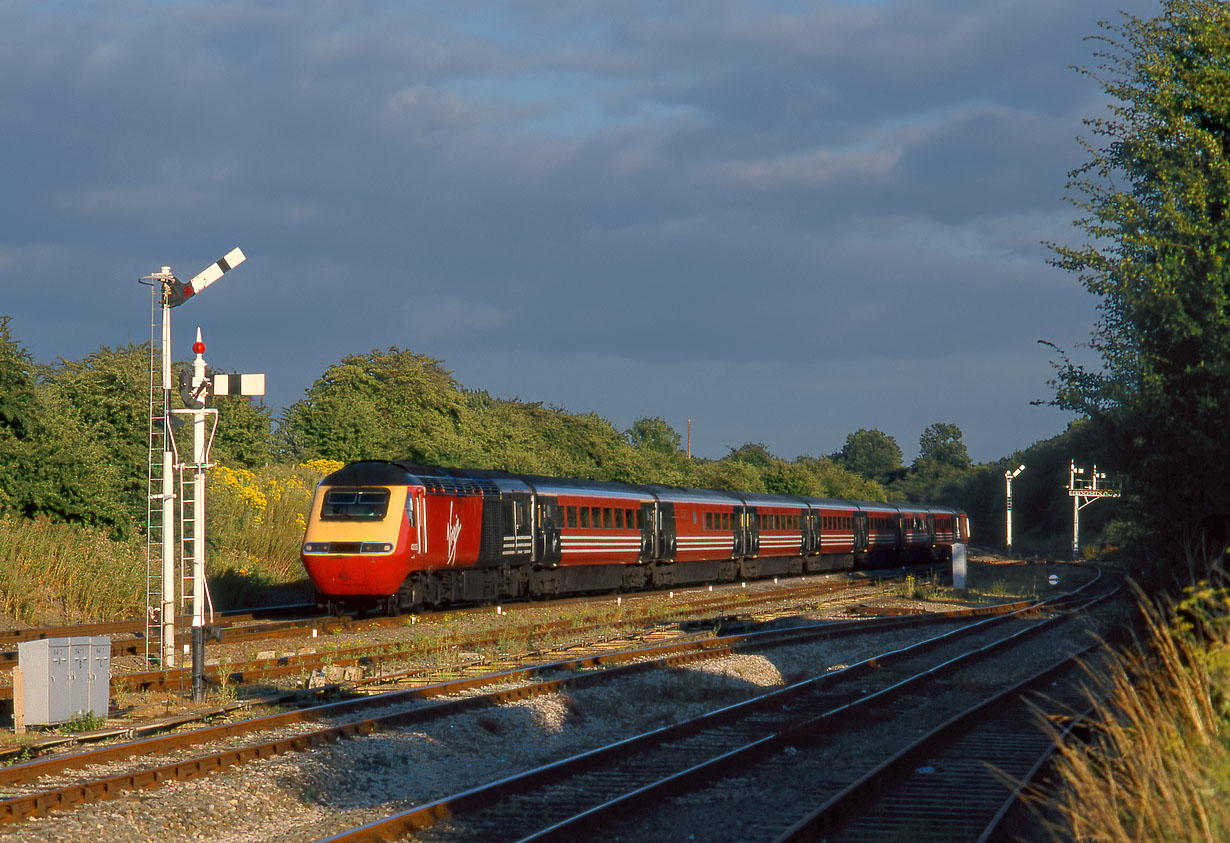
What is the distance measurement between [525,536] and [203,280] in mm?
12867

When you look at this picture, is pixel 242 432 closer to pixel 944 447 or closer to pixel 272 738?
pixel 272 738

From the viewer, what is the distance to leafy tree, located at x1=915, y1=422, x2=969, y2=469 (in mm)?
158750

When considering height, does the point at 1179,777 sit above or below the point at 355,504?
below

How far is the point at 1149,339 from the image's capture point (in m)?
14.2

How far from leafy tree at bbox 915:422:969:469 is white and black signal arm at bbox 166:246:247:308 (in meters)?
140

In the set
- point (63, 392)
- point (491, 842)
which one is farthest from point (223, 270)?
point (63, 392)

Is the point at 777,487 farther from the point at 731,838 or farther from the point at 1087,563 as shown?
the point at 731,838

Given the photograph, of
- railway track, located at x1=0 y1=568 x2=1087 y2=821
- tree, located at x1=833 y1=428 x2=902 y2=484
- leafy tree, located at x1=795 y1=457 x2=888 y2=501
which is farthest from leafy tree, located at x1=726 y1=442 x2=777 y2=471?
railway track, located at x1=0 y1=568 x2=1087 y2=821

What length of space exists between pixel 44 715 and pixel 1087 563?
54.6 m

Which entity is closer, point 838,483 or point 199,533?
point 199,533

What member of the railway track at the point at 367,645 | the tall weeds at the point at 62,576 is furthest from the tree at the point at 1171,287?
the tall weeds at the point at 62,576

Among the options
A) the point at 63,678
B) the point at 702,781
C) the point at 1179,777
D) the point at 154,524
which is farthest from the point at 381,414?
the point at 1179,777

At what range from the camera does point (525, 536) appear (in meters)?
28.0

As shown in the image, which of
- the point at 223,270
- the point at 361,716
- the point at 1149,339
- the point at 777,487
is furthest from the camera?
the point at 777,487
